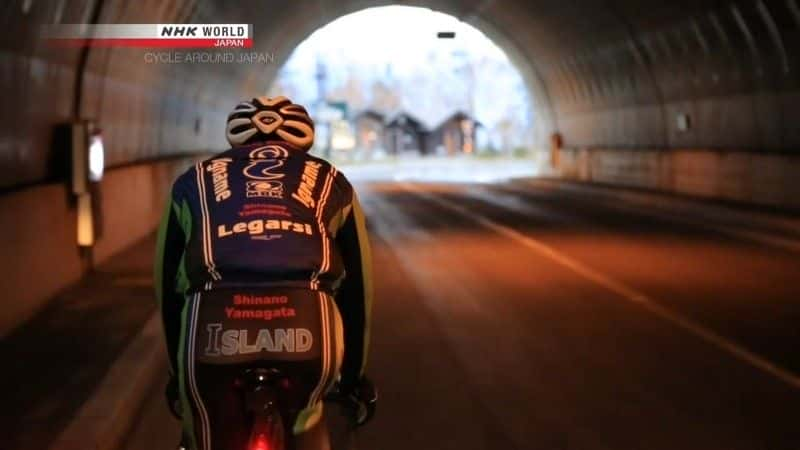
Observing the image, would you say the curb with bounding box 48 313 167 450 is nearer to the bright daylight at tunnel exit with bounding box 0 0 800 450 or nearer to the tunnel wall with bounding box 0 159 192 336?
the bright daylight at tunnel exit with bounding box 0 0 800 450

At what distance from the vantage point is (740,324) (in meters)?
10.4

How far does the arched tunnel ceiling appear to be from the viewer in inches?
475

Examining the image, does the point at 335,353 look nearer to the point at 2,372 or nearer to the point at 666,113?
the point at 2,372

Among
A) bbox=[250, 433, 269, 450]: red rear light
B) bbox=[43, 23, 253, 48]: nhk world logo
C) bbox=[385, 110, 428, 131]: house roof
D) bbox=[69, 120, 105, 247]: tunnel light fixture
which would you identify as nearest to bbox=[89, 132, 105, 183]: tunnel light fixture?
bbox=[69, 120, 105, 247]: tunnel light fixture

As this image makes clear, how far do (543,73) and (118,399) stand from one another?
114ft

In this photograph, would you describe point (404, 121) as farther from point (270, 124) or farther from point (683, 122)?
point (270, 124)

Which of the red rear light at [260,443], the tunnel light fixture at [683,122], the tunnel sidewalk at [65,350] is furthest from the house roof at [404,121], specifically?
the red rear light at [260,443]

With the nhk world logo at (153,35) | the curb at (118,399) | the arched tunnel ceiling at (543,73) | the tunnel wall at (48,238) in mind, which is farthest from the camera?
the nhk world logo at (153,35)

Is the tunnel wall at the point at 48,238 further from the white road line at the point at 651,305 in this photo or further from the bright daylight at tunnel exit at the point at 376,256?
the white road line at the point at 651,305

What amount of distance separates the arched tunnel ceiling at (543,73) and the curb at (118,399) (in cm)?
301

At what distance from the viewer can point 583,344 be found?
9602mm

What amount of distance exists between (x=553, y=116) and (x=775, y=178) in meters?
20.4

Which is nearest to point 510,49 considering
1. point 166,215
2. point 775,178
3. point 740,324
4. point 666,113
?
point 666,113

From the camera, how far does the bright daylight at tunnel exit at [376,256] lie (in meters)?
3.54
